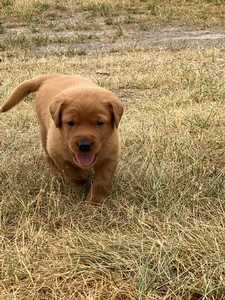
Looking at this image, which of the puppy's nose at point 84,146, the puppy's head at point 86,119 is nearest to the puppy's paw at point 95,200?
the puppy's head at point 86,119

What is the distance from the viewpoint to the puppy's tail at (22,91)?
3730 millimetres

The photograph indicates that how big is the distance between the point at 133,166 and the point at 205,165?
52cm

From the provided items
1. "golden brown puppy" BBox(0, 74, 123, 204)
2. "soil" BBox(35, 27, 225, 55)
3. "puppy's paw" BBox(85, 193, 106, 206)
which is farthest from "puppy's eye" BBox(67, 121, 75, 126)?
"soil" BBox(35, 27, 225, 55)

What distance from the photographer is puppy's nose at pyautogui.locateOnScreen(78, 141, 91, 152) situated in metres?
2.76

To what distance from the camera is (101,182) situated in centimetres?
312

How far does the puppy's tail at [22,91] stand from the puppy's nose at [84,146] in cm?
118

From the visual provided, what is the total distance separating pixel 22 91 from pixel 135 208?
1471mm

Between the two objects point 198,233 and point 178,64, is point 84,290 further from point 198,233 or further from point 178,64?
point 178,64

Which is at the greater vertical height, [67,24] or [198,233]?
[198,233]

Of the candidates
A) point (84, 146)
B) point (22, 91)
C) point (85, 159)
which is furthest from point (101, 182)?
point (22, 91)

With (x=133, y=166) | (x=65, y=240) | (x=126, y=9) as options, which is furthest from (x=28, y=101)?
(x=126, y=9)

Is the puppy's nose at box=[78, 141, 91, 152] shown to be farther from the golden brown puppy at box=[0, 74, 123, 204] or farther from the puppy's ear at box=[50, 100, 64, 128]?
the puppy's ear at box=[50, 100, 64, 128]

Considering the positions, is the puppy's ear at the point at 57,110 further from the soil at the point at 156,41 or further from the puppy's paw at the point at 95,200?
the soil at the point at 156,41

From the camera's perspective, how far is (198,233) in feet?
8.54
